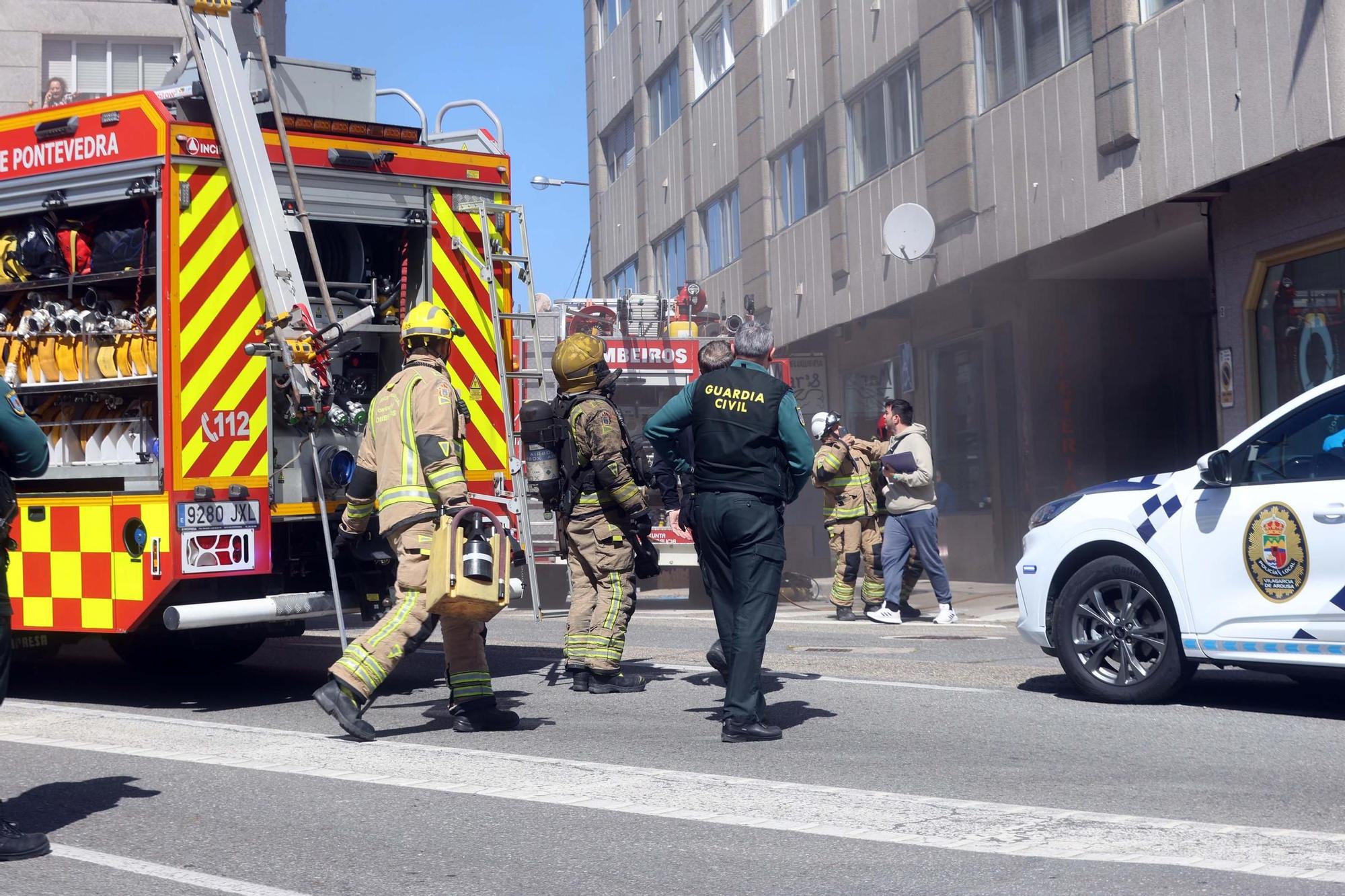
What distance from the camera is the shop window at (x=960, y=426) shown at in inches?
776

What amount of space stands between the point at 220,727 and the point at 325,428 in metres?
1.94

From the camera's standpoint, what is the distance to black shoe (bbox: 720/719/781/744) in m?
6.75

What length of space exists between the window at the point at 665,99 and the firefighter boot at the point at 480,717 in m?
23.8

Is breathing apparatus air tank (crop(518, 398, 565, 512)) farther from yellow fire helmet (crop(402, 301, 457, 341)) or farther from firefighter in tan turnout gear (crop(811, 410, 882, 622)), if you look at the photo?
firefighter in tan turnout gear (crop(811, 410, 882, 622))

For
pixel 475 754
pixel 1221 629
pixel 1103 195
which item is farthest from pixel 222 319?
pixel 1103 195

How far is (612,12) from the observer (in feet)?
116

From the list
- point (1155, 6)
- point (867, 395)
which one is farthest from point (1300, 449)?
point (867, 395)

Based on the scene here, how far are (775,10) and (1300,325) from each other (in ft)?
43.7

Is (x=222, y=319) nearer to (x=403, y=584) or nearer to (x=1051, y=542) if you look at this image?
(x=403, y=584)

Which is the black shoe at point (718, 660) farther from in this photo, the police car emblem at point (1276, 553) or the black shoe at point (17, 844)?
the black shoe at point (17, 844)

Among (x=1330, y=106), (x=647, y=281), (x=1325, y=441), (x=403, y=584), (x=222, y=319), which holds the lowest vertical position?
(x=403, y=584)

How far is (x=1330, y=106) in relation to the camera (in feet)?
38.2

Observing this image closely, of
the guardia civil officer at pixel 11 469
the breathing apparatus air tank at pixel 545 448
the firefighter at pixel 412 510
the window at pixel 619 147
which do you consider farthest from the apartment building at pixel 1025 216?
the guardia civil officer at pixel 11 469

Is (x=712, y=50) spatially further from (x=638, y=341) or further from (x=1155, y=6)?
(x=1155, y=6)
